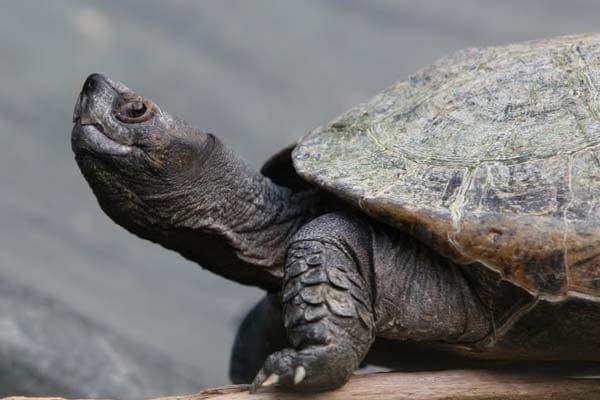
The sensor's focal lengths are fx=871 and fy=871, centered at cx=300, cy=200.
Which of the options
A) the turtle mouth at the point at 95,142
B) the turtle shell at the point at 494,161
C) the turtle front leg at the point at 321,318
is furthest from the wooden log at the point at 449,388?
the turtle mouth at the point at 95,142

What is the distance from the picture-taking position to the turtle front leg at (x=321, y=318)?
196 cm

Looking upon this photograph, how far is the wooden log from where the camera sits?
203cm

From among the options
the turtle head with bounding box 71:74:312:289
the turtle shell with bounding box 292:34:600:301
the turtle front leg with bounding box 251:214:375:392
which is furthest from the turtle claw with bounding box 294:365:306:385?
the turtle head with bounding box 71:74:312:289

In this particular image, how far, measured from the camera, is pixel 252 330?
305cm

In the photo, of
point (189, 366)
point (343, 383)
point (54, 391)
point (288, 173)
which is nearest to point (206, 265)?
point (288, 173)

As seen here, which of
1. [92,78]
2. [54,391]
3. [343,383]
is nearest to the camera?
[343,383]

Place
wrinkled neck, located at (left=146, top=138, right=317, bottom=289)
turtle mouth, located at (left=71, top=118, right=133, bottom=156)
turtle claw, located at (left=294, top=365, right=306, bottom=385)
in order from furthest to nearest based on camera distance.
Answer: wrinkled neck, located at (left=146, top=138, right=317, bottom=289) < turtle mouth, located at (left=71, top=118, right=133, bottom=156) < turtle claw, located at (left=294, top=365, right=306, bottom=385)

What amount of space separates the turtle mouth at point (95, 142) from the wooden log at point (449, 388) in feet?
2.14

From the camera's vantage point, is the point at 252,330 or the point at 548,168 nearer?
the point at 548,168

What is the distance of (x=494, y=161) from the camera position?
2.15 metres

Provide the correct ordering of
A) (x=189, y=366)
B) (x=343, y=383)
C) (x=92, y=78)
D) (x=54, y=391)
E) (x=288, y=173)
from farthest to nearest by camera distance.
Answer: (x=189, y=366)
(x=54, y=391)
(x=288, y=173)
(x=92, y=78)
(x=343, y=383)

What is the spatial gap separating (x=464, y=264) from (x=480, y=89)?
0.56 m

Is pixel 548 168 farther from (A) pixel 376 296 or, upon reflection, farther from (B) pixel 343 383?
(B) pixel 343 383

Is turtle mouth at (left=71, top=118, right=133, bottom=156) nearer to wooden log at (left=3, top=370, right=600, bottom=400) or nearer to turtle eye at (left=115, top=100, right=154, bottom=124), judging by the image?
turtle eye at (left=115, top=100, right=154, bottom=124)
